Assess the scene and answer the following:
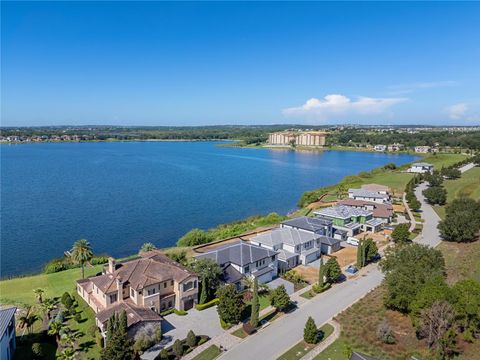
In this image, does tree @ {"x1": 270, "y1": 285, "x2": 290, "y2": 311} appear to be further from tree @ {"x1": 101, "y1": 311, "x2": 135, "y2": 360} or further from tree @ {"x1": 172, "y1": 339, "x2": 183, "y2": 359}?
tree @ {"x1": 101, "y1": 311, "x2": 135, "y2": 360}

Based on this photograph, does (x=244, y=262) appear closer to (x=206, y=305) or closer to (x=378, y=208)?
(x=206, y=305)

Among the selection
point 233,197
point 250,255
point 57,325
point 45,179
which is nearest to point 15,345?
point 57,325

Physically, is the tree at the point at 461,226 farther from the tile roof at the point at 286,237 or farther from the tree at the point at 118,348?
the tree at the point at 118,348

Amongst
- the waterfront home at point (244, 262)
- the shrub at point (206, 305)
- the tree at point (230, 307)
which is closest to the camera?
the tree at point (230, 307)

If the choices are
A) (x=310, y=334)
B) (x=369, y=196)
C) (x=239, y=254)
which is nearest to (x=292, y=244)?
(x=239, y=254)

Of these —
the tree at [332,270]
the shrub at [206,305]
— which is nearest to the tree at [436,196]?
the tree at [332,270]

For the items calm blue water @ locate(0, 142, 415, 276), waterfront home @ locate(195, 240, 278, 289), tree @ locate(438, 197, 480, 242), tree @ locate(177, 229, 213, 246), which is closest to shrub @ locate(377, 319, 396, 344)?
waterfront home @ locate(195, 240, 278, 289)

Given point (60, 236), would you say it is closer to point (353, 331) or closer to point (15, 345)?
point (15, 345)
